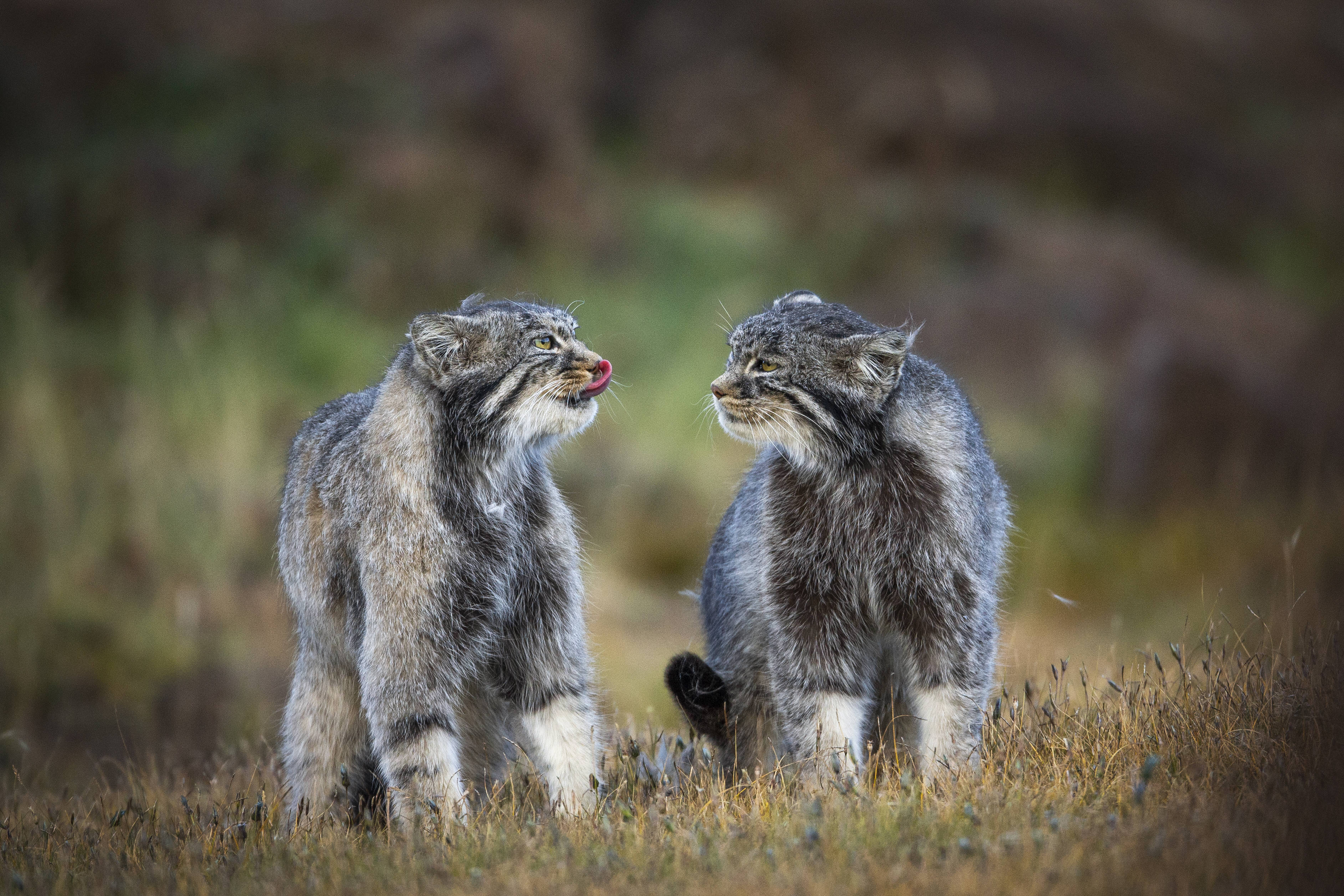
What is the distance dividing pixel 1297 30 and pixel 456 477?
22.2 meters

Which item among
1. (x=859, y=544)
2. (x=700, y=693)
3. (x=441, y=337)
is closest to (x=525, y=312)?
(x=441, y=337)

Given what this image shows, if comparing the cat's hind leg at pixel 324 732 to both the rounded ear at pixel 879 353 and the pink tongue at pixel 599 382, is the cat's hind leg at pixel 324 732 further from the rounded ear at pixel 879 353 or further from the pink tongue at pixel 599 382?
the rounded ear at pixel 879 353

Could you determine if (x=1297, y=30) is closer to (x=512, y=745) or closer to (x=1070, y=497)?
→ (x=1070, y=497)

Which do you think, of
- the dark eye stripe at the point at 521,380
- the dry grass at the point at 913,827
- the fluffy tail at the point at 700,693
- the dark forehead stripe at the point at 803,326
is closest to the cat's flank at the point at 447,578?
the dark eye stripe at the point at 521,380

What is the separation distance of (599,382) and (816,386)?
947 mm

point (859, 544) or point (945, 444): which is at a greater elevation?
point (945, 444)

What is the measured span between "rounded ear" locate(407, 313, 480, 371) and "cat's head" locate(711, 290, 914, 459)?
1.11 meters

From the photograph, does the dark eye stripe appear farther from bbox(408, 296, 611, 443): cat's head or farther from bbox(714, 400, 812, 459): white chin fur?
bbox(714, 400, 812, 459): white chin fur

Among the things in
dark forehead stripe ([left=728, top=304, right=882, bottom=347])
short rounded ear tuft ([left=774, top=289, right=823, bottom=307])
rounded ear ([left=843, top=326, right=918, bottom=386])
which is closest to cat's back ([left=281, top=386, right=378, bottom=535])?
dark forehead stripe ([left=728, top=304, right=882, bottom=347])

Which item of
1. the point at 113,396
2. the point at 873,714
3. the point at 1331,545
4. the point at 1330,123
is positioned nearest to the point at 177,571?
the point at 113,396

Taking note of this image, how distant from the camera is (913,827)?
3834 mm

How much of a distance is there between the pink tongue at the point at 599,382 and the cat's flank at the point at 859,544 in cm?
52

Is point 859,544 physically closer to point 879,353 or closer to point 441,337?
point 879,353

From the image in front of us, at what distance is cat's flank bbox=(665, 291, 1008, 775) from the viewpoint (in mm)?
4938
